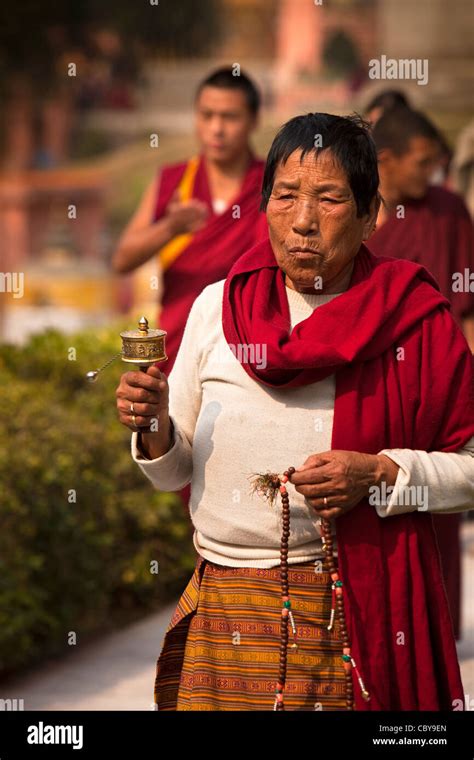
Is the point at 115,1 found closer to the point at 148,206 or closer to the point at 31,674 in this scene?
the point at 148,206

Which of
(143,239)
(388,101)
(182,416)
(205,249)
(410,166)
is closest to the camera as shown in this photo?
(182,416)

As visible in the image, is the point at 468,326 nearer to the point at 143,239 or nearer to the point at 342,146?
the point at 143,239

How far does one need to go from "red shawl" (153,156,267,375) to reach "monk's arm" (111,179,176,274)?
0.17 ft

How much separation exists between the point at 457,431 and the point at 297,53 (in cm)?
1028

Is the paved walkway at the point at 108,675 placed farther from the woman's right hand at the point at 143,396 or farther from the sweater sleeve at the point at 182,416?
the woman's right hand at the point at 143,396

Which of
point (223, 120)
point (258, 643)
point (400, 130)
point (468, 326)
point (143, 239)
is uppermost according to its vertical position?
point (223, 120)

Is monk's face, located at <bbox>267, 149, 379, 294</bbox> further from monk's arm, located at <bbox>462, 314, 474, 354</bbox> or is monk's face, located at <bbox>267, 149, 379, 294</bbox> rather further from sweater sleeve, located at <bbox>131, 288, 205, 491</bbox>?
monk's arm, located at <bbox>462, 314, 474, 354</bbox>

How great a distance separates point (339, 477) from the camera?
8.94 feet

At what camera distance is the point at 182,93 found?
13.1 m

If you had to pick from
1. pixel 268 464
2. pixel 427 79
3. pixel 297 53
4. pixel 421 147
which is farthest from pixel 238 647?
pixel 297 53

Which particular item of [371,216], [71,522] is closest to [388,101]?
[71,522]

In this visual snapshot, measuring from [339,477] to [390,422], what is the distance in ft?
0.57

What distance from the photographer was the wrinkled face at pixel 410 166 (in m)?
4.97

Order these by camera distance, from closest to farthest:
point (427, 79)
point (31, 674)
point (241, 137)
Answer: point (31, 674) < point (241, 137) < point (427, 79)
